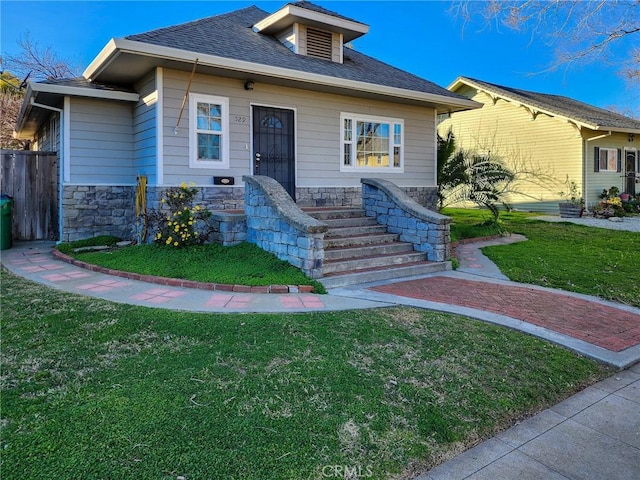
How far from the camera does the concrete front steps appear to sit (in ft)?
20.8

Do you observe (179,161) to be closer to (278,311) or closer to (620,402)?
(278,311)

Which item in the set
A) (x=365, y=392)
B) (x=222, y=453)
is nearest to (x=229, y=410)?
(x=222, y=453)

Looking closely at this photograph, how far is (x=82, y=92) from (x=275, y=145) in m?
3.57

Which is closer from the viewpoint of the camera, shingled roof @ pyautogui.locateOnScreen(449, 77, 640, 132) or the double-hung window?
shingled roof @ pyautogui.locateOnScreen(449, 77, 640, 132)

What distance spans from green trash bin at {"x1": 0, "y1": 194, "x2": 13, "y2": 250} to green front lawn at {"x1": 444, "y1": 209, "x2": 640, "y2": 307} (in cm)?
897

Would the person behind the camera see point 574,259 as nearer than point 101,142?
Yes

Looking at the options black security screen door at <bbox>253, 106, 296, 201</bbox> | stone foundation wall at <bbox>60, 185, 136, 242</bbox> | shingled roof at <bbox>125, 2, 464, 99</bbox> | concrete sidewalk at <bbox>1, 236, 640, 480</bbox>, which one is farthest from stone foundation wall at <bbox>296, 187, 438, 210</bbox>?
stone foundation wall at <bbox>60, 185, 136, 242</bbox>

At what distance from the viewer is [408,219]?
306 inches

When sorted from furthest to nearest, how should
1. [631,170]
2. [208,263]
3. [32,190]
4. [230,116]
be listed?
[631,170], [32,190], [230,116], [208,263]

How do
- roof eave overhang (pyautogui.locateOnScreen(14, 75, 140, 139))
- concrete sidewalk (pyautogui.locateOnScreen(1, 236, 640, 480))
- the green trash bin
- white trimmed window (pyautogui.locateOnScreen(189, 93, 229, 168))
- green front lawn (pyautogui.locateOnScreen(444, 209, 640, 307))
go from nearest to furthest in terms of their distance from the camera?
concrete sidewalk (pyautogui.locateOnScreen(1, 236, 640, 480)) → green front lawn (pyautogui.locateOnScreen(444, 209, 640, 307)) → roof eave overhang (pyautogui.locateOnScreen(14, 75, 140, 139)) → white trimmed window (pyautogui.locateOnScreen(189, 93, 229, 168)) → the green trash bin

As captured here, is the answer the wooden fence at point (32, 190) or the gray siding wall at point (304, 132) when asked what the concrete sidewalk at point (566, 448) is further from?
the wooden fence at point (32, 190)

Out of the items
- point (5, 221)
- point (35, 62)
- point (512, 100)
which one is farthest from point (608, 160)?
point (35, 62)

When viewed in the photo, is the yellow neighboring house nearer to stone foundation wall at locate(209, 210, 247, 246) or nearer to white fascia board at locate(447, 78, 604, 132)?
white fascia board at locate(447, 78, 604, 132)

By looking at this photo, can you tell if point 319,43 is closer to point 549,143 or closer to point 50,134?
point 50,134
